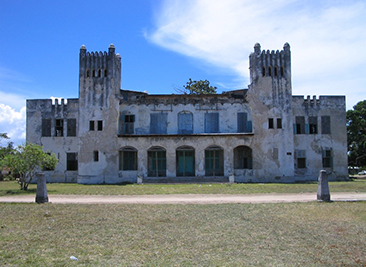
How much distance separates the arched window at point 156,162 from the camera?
3231cm

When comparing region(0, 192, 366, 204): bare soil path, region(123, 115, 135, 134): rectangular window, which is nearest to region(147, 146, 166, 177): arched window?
region(123, 115, 135, 134): rectangular window

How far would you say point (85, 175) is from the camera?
31719mm

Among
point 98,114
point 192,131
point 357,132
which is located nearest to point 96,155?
point 98,114

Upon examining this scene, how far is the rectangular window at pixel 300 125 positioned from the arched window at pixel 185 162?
1015cm

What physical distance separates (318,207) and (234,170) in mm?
18256

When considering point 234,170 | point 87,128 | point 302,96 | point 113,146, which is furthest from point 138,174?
point 302,96

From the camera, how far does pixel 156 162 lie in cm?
3225

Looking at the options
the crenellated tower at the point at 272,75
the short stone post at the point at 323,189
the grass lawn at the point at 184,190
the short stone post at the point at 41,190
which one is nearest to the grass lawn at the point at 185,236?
the short stone post at the point at 323,189

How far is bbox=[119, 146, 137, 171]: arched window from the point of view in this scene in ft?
107

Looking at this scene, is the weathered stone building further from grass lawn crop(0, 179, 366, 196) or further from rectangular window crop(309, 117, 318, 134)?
grass lawn crop(0, 179, 366, 196)

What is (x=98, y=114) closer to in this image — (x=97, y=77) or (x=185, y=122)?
(x=97, y=77)

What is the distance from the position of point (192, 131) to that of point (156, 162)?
4.38m

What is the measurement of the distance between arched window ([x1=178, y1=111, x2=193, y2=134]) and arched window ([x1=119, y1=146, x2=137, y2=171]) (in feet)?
15.7

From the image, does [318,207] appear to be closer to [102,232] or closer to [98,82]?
[102,232]
